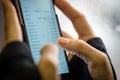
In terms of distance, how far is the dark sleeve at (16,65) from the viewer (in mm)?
301

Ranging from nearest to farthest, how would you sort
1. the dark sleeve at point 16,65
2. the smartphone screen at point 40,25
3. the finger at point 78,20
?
the dark sleeve at point 16,65 < the smartphone screen at point 40,25 < the finger at point 78,20

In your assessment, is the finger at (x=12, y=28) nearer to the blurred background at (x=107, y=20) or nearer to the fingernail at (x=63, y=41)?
the fingernail at (x=63, y=41)

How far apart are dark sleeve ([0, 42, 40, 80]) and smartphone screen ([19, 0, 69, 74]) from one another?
0.20 metres

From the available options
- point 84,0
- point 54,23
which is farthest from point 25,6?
point 84,0

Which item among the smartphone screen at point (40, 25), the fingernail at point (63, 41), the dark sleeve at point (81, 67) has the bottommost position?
the dark sleeve at point (81, 67)

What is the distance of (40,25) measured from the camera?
564 millimetres

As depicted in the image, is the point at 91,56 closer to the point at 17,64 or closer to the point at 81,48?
the point at 81,48

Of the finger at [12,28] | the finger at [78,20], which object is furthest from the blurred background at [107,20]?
the finger at [12,28]

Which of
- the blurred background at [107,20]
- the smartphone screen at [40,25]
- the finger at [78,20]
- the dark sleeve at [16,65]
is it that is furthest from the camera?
the blurred background at [107,20]

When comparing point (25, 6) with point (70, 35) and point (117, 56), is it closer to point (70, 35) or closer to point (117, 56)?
point (70, 35)

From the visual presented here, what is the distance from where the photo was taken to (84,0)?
2.68ft

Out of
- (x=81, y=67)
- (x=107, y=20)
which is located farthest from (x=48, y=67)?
(x=107, y=20)

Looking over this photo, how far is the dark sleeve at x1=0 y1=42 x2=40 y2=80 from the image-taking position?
0.99 feet

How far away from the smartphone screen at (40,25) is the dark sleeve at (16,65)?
0.67 feet
